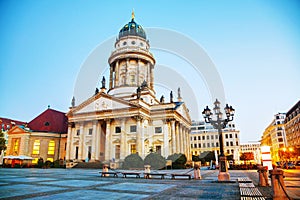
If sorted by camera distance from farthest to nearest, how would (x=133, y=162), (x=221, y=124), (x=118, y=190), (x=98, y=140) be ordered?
(x=98, y=140) < (x=133, y=162) < (x=221, y=124) < (x=118, y=190)

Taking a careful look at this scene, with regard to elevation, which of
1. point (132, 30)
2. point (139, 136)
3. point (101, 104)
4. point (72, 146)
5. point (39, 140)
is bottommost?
point (72, 146)

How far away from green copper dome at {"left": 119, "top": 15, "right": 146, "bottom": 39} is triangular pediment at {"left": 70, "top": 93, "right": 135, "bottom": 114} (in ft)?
82.4

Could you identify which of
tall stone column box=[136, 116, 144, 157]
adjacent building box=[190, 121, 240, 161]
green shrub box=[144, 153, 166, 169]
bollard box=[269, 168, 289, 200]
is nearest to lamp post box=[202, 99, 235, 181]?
bollard box=[269, 168, 289, 200]

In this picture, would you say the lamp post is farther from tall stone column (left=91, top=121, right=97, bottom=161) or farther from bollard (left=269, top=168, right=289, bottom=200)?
tall stone column (left=91, top=121, right=97, bottom=161)

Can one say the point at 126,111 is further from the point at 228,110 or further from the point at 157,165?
the point at 228,110

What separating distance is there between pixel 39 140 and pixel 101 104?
62.4 ft

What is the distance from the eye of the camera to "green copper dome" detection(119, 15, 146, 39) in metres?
62.2

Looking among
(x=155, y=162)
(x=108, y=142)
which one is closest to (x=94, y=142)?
(x=108, y=142)

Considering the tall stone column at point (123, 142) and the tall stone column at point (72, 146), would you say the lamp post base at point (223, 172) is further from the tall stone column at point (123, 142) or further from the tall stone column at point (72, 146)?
the tall stone column at point (72, 146)

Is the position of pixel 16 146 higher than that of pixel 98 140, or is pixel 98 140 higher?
pixel 98 140

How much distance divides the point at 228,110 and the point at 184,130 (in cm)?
4244

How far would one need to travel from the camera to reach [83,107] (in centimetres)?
4681

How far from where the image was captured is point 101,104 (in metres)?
45.2

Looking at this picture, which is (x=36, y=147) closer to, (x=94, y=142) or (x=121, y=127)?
(x=94, y=142)
